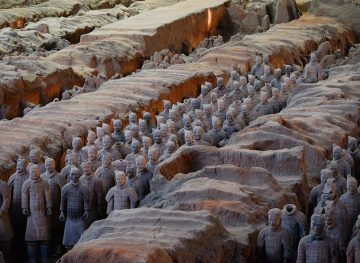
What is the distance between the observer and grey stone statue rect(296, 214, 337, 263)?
23.8 feet

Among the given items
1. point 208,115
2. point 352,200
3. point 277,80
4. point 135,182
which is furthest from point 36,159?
point 277,80

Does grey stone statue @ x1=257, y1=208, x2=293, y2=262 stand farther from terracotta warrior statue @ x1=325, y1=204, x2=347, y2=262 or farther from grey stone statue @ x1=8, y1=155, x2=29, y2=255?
grey stone statue @ x1=8, y1=155, x2=29, y2=255

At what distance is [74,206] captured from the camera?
30.1 ft

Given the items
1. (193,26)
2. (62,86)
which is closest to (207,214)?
(62,86)

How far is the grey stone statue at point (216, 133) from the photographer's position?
1130cm

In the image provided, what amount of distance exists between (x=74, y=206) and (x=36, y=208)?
0.42 metres

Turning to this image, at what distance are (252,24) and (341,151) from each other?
13653 mm

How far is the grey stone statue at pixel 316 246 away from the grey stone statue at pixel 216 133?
13.3ft

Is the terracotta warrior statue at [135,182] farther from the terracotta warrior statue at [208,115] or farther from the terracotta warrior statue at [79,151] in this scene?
the terracotta warrior statue at [208,115]

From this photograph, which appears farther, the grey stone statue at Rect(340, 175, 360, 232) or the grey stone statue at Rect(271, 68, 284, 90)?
the grey stone statue at Rect(271, 68, 284, 90)

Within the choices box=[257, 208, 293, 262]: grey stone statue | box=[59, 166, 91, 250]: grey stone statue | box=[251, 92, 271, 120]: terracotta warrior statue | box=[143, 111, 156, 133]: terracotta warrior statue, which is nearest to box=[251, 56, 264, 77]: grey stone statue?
box=[251, 92, 271, 120]: terracotta warrior statue

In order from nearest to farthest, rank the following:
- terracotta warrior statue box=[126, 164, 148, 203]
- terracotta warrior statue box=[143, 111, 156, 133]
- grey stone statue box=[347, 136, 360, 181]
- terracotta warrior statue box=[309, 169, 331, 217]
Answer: terracotta warrior statue box=[309, 169, 331, 217] → terracotta warrior statue box=[126, 164, 148, 203] → grey stone statue box=[347, 136, 360, 181] → terracotta warrior statue box=[143, 111, 156, 133]

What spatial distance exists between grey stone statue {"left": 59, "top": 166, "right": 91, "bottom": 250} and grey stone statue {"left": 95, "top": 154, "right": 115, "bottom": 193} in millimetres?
490

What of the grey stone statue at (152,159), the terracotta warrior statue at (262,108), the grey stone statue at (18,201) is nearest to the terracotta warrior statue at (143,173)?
the grey stone statue at (152,159)
